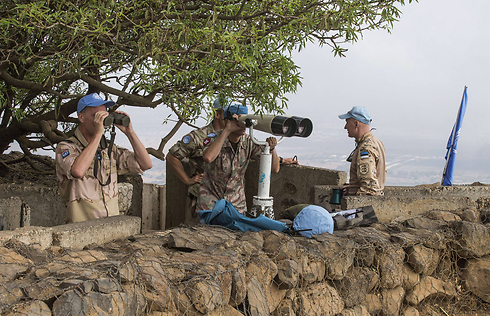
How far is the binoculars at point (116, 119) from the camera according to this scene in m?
3.41

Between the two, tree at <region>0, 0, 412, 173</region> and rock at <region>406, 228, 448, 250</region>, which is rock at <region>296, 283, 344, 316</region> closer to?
rock at <region>406, 228, 448, 250</region>

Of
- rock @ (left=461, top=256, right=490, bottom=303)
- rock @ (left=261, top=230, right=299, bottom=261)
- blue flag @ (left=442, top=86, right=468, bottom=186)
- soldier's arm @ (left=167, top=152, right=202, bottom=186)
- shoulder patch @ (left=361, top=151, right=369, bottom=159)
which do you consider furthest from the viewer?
blue flag @ (left=442, top=86, right=468, bottom=186)

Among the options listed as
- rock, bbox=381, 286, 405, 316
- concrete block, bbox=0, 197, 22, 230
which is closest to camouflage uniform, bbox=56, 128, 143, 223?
concrete block, bbox=0, 197, 22, 230

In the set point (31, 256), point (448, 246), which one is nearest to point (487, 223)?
point (448, 246)

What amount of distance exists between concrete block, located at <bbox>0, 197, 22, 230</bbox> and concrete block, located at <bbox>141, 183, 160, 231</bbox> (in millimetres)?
2003

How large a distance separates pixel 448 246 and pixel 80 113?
336cm

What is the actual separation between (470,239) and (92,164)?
3.36 metres

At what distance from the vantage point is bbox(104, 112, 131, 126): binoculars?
3406 millimetres

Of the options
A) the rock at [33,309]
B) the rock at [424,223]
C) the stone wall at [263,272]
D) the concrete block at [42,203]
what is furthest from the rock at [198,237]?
the concrete block at [42,203]

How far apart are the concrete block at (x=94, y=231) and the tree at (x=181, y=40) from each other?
5.73 ft

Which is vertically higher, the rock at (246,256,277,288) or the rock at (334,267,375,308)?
the rock at (246,256,277,288)

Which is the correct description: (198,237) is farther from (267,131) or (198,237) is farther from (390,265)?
(390,265)

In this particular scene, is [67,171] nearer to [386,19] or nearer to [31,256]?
[31,256]

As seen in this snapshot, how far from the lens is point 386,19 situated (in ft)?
19.1
